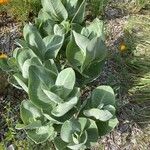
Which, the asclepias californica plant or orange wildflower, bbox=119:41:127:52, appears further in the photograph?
orange wildflower, bbox=119:41:127:52

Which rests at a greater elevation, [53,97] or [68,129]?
[53,97]

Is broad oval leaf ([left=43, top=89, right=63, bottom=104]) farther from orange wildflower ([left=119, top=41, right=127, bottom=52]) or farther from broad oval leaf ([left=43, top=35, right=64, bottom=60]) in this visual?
orange wildflower ([left=119, top=41, right=127, bottom=52])

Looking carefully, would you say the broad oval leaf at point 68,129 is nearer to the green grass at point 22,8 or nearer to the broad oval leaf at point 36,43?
the broad oval leaf at point 36,43

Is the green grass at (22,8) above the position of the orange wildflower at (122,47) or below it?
above

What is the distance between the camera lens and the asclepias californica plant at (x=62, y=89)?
2502mm

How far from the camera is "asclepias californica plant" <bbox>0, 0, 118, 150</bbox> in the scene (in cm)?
250

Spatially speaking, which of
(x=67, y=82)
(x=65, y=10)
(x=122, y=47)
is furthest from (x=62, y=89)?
(x=122, y=47)

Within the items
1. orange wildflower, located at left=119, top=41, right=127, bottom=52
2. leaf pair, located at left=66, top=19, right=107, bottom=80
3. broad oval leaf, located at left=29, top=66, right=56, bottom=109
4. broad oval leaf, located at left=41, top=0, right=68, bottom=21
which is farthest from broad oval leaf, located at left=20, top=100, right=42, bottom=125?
orange wildflower, located at left=119, top=41, right=127, bottom=52

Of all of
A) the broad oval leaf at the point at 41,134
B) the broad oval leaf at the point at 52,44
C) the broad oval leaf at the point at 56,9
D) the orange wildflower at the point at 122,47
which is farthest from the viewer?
the orange wildflower at the point at 122,47

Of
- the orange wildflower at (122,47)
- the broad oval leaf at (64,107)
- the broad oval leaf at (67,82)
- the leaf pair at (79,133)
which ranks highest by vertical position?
the broad oval leaf at (67,82)

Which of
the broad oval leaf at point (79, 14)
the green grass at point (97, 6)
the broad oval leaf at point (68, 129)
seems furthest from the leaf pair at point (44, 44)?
the green grass at point (97, 6)

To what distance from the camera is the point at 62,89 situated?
2.47 meters

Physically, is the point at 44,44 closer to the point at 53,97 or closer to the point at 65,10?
the point at 65,10

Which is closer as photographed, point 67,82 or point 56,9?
point 67,82
